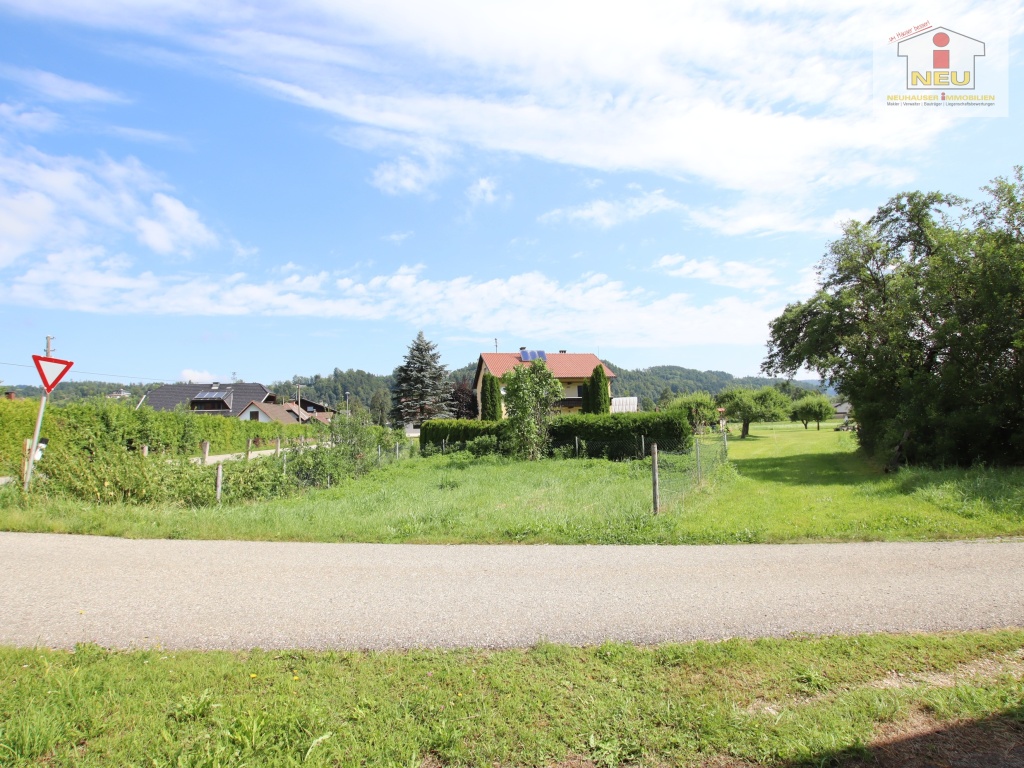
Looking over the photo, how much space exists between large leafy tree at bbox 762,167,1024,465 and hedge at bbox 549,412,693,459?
6.37 m

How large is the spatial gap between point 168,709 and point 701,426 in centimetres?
5075

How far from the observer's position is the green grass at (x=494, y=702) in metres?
3.04

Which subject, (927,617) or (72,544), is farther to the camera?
(72,544)

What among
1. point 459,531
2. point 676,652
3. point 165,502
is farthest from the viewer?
point 165,502

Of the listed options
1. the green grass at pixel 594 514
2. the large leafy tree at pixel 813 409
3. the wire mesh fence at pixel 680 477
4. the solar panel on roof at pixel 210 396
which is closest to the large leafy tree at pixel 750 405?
the large leafy tree at pixel 813 409

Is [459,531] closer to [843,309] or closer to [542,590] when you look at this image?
[542,590]

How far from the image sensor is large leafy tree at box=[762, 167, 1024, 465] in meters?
15.2

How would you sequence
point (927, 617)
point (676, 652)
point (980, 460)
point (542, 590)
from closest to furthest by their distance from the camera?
point (676, 652)
point (927, 617)
point (542, 590)
point (980, 460)

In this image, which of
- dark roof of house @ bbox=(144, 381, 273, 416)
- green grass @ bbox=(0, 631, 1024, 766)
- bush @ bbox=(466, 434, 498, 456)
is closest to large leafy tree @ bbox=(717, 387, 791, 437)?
bush @ bbox=(466, 434, 498, 456)

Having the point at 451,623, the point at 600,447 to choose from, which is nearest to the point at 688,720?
the point at 451,623

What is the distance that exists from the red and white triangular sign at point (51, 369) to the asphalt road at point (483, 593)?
3.95 metres

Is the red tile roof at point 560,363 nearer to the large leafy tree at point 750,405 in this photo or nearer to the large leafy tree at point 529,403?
the large leafy tree at point 750,405

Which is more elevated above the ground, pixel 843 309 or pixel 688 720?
pixel 843 309

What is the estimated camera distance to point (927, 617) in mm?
4805
